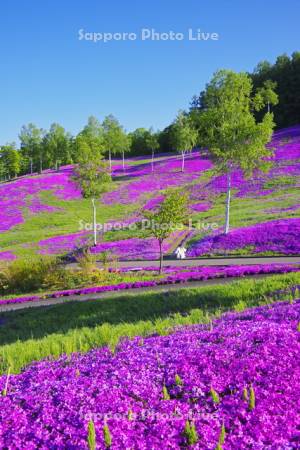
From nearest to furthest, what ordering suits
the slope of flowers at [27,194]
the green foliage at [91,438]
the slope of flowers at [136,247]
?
1. the green foliage at [91,438]
2. the slope of flowers at [136,247]
3. the slope of flowers at [27,194]

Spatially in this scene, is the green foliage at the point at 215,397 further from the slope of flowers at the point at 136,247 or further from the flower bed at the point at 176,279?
the slope of flowers at the point at 136,247

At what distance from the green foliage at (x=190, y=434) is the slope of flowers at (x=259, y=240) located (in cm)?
2633

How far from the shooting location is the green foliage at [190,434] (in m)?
4.33

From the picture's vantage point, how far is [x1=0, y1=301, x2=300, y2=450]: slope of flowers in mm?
4449

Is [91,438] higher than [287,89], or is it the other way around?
[287,89]

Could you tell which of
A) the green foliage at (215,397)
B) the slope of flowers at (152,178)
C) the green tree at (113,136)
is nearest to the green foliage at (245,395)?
the green foliage at (215,397)

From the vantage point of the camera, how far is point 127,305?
17.7 meters

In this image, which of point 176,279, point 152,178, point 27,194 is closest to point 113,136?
point 152,178

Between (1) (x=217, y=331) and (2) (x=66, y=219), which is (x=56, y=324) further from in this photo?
(2) (x=66, y=219)

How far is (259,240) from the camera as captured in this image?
31.6 m

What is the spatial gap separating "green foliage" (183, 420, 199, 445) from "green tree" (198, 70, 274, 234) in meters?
31.4

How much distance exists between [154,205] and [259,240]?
2524 centimetres

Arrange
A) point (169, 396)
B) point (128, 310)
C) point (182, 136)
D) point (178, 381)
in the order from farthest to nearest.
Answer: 1. point (182, 136)
2. point (128, 310)
3. point (178, 381)
4. point (169, 396)

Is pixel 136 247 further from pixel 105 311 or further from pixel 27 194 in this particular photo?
pixel 27 194
